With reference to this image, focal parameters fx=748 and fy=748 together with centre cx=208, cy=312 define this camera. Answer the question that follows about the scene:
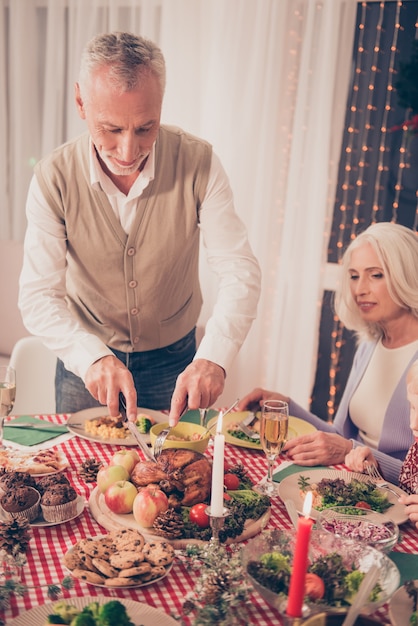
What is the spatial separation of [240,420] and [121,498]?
0.71 meters

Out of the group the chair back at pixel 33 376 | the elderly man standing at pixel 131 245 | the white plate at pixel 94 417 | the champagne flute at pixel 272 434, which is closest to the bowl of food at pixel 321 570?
the champagne flute at pixel 272 434

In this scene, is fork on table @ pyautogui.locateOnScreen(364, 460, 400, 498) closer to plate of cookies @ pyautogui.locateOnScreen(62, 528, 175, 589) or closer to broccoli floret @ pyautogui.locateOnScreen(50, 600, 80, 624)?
plate of cookies @ pyautogui.locateOnScreen(62, 528, 175, 589)

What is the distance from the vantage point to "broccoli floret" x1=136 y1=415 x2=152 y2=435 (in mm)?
1929

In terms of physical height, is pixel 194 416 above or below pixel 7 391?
below

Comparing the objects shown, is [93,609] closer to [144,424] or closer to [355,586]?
[355,586]

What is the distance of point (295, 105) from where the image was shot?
134 inches

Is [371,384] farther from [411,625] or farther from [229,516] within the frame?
[411,625]

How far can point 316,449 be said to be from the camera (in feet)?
6.18

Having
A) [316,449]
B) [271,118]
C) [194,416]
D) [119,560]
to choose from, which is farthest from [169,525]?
[271,118]

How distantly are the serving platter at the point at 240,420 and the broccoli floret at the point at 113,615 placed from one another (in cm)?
87

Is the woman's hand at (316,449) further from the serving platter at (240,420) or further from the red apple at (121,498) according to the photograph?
the red apple at (121,498)

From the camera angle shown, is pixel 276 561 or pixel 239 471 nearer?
pixel 276 561

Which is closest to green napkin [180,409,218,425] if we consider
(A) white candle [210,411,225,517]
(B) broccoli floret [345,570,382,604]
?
(A) white candle [210,411,225,517]

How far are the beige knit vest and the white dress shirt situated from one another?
4 centimetres
